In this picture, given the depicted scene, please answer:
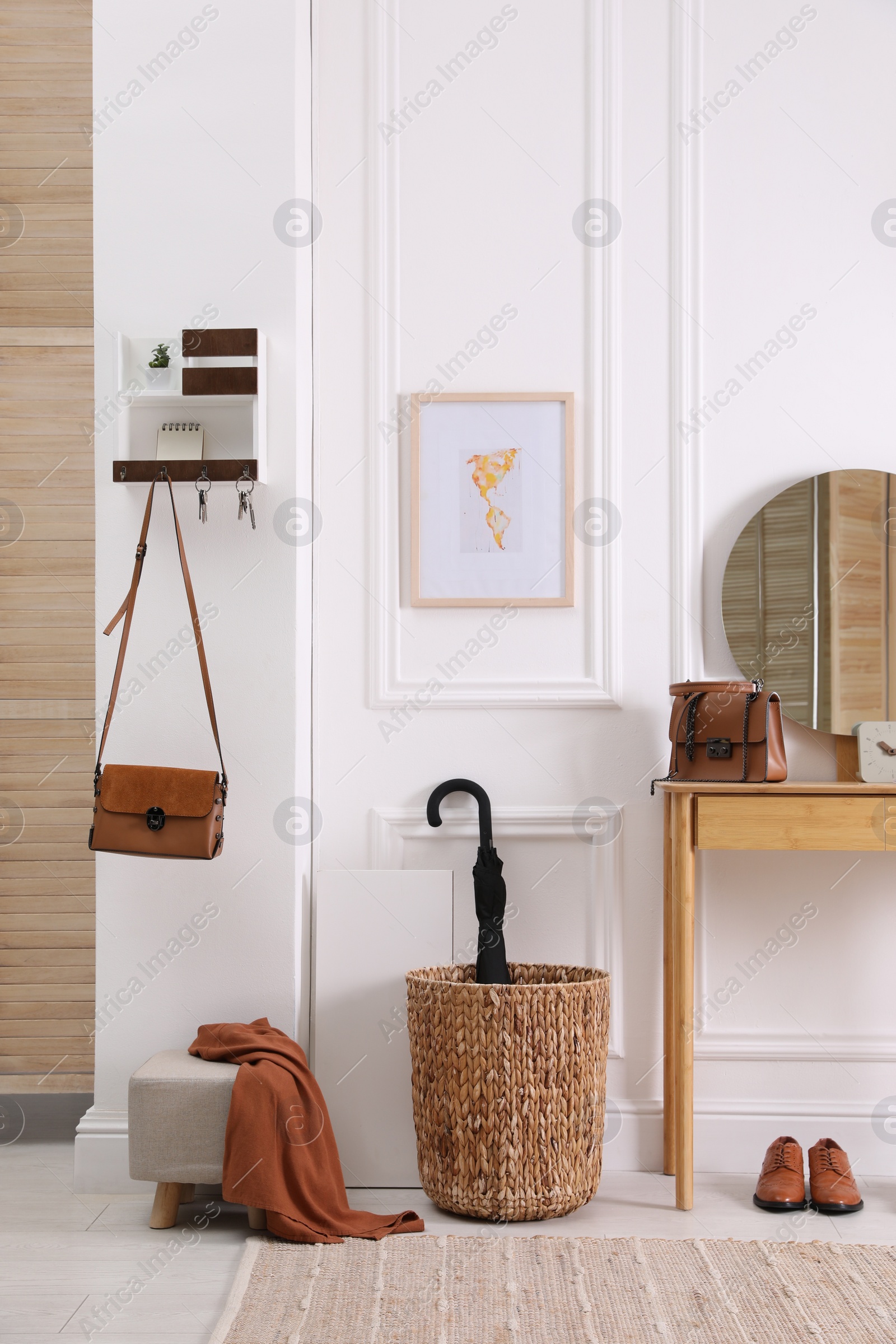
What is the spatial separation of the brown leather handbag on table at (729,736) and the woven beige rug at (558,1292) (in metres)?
0.90

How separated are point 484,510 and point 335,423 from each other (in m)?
0.42

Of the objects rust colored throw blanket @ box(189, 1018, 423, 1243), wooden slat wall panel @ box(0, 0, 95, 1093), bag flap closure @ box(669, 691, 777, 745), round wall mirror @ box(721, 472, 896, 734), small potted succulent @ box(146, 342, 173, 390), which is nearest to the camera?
rust colored throw blanket @ box(189, 1018, 423, 1243)

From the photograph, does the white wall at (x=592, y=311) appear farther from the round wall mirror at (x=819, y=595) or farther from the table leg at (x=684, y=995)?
the table leg at (x=684, y=995)

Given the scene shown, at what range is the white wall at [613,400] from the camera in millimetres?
2557

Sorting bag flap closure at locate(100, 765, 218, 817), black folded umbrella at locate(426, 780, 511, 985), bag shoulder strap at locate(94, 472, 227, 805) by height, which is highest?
bag shoulder strap at locate(94, 472, 227, 805)

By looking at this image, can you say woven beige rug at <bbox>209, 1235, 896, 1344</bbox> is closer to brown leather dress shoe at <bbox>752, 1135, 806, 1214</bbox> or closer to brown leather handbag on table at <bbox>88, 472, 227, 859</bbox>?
brown leather dress shoe at <bbox>752, 1135, 806, 1214</bbox>

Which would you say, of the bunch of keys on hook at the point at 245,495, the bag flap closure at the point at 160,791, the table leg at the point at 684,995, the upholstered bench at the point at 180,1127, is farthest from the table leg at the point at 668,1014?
the bunch of keys on hook at the point at 245,495

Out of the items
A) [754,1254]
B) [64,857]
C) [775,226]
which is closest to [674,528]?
[775,226]

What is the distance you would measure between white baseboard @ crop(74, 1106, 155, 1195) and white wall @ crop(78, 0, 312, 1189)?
1.48ft

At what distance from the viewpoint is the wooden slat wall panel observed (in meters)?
2.74

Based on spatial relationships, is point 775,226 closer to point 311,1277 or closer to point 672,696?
point 672,696

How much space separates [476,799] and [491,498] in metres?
0.72

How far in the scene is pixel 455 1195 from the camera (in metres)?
2.17

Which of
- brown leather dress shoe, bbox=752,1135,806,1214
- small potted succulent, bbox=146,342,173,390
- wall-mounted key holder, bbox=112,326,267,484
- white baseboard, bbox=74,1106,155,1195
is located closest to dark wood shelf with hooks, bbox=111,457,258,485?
wall-mounted key holder, bbox=112,326,267,484
